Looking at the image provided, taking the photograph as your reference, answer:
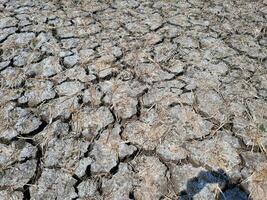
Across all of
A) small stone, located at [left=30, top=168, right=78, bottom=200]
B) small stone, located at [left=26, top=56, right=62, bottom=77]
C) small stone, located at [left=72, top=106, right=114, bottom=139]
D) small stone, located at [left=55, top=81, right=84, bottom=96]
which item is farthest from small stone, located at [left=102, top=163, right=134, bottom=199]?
small stone, located at [left=26, top=56, right=62, bottom=77]

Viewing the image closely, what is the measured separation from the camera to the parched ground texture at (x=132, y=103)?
5.57 ft

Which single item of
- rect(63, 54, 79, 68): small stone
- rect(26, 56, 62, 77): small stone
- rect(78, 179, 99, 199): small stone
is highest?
rect(63, 54, 79, 68): small stone

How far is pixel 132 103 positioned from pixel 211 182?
640 mm

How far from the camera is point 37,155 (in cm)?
181

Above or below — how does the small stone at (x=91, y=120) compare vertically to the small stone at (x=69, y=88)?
below

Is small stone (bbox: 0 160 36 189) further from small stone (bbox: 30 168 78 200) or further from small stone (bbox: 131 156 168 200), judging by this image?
small stone (bbox: 131 156 168 200)

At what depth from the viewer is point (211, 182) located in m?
1.67

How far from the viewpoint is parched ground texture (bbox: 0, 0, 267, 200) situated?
1.70m

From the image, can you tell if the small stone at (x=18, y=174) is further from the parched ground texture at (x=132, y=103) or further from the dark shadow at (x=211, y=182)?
the dark shadow at (x=211, y=182)

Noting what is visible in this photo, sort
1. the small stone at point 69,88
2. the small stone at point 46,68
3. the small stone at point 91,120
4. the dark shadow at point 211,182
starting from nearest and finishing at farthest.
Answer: the dark shadow at point 211,182 < the small stone at point 91,120 < the small stone at point 69,88 < the small stone at point 46,68

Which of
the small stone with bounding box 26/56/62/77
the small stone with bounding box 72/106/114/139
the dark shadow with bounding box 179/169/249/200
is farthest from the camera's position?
the small stone with bounding box 26/56/62/77

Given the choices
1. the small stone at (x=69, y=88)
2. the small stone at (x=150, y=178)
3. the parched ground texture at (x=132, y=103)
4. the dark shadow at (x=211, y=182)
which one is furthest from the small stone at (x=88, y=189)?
the small stone at (x=69, y=88)

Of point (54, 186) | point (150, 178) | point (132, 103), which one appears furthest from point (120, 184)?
point (132, 103)

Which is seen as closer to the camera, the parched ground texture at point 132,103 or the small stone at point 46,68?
the parched ground texture at point 132,103
